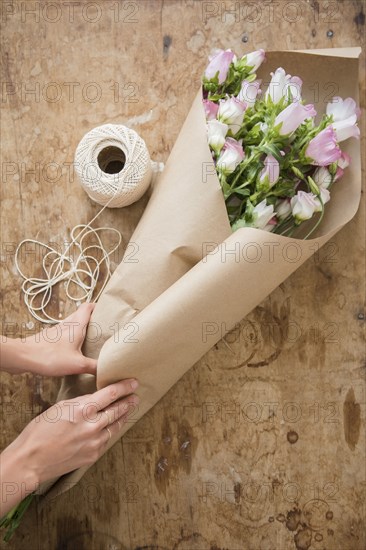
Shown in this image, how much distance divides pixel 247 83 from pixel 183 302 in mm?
423

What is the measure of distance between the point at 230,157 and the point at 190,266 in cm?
22

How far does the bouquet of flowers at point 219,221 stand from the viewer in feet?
3.14

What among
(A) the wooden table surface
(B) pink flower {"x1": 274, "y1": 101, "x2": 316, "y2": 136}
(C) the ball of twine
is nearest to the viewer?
(B) pink flower {"x1": 274, "y1": 101, "x2": 316, "y2": 136}

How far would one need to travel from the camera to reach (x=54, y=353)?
3.35 ft

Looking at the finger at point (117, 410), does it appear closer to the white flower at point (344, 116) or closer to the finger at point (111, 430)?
the finger at point (111, 430)

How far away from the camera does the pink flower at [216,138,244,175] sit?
94cm

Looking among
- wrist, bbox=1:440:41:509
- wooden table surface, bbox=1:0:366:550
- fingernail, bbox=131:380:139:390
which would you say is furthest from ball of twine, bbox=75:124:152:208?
wrist, bbox=1:440:41:509

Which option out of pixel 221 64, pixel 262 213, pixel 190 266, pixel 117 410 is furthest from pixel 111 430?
pixel 221 64

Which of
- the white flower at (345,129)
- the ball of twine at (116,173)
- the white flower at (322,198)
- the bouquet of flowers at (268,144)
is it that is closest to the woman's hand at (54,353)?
the ball of twine at (116,173)

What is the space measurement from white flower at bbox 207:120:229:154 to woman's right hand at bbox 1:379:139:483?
0.47 meters

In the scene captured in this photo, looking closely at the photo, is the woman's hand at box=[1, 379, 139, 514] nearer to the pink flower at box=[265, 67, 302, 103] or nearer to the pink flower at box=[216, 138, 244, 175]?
the pink flower at box=[216, 138, 244, 175]

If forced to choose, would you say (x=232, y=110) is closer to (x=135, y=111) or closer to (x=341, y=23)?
(x=135, y=111)

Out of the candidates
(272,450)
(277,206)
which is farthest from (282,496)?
(277,206)

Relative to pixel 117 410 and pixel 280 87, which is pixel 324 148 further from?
pixel 117 410
